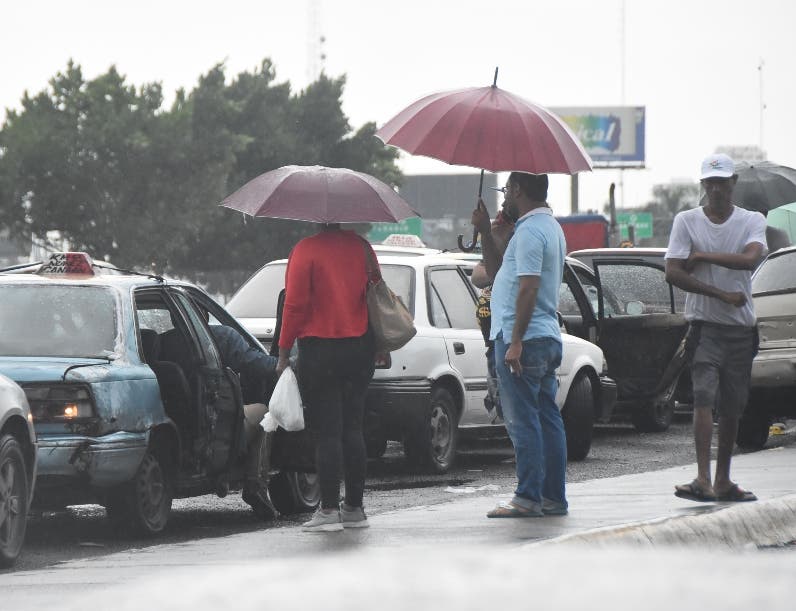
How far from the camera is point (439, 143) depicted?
27.3ft

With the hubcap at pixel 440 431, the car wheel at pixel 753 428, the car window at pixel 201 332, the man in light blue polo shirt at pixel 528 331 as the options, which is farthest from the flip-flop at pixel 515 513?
the car wheel at pixel 753 428

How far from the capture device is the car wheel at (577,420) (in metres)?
14.0

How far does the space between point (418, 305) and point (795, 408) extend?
3.40 metres

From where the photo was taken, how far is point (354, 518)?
8.26 m

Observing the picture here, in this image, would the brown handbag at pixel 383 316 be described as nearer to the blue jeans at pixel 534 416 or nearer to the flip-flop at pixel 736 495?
the blue jeans at pixel 534 416

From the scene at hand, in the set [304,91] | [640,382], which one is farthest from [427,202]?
[640,382]

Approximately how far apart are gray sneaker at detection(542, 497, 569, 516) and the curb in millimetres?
744

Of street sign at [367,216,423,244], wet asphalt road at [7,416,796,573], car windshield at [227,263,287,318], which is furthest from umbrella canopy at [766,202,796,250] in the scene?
Result: street sign at [367,216,423,244]

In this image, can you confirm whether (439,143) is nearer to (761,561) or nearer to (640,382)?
(761,561)

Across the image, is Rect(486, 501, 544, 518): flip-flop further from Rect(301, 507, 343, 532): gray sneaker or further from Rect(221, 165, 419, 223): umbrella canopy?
Rect(221, 165, 419, 223): umbrella canopy

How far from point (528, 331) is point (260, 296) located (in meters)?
5.04

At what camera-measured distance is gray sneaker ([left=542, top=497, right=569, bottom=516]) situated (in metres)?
8.17

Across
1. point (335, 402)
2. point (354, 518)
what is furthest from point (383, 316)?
point (354, 518)

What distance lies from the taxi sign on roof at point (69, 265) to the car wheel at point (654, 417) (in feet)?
27.3
